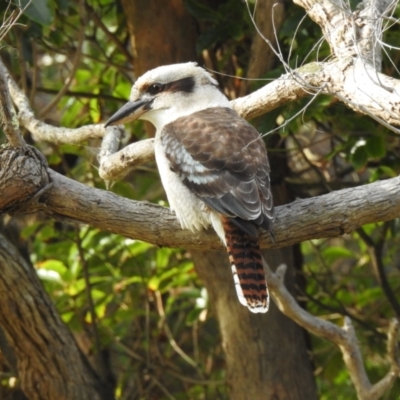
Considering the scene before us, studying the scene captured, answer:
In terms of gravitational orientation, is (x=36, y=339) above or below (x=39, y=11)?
below

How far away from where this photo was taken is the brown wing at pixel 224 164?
9.01ft

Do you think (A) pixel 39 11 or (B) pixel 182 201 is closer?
(B) pixel 182 201

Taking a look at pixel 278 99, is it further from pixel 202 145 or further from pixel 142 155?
pixel 142 155

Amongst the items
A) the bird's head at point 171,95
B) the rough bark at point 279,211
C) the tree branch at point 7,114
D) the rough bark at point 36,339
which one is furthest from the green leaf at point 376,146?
the tree branch at point 7,114

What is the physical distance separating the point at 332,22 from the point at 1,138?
1.98 metres

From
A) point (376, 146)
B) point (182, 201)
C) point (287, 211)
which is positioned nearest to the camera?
point (287, 211)

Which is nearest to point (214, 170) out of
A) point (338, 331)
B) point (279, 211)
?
point (279, 211)

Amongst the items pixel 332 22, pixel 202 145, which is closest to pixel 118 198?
pixel 202 145

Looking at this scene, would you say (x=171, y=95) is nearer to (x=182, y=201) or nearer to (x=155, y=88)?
(x=155, y=88)

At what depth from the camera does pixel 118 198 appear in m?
2.65

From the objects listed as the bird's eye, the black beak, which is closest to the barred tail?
the black beak

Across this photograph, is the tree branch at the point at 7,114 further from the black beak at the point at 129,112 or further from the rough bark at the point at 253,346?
the rough bark at the point at 253,346

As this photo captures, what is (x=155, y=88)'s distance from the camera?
3.29m

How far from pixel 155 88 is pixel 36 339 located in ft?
3.85
